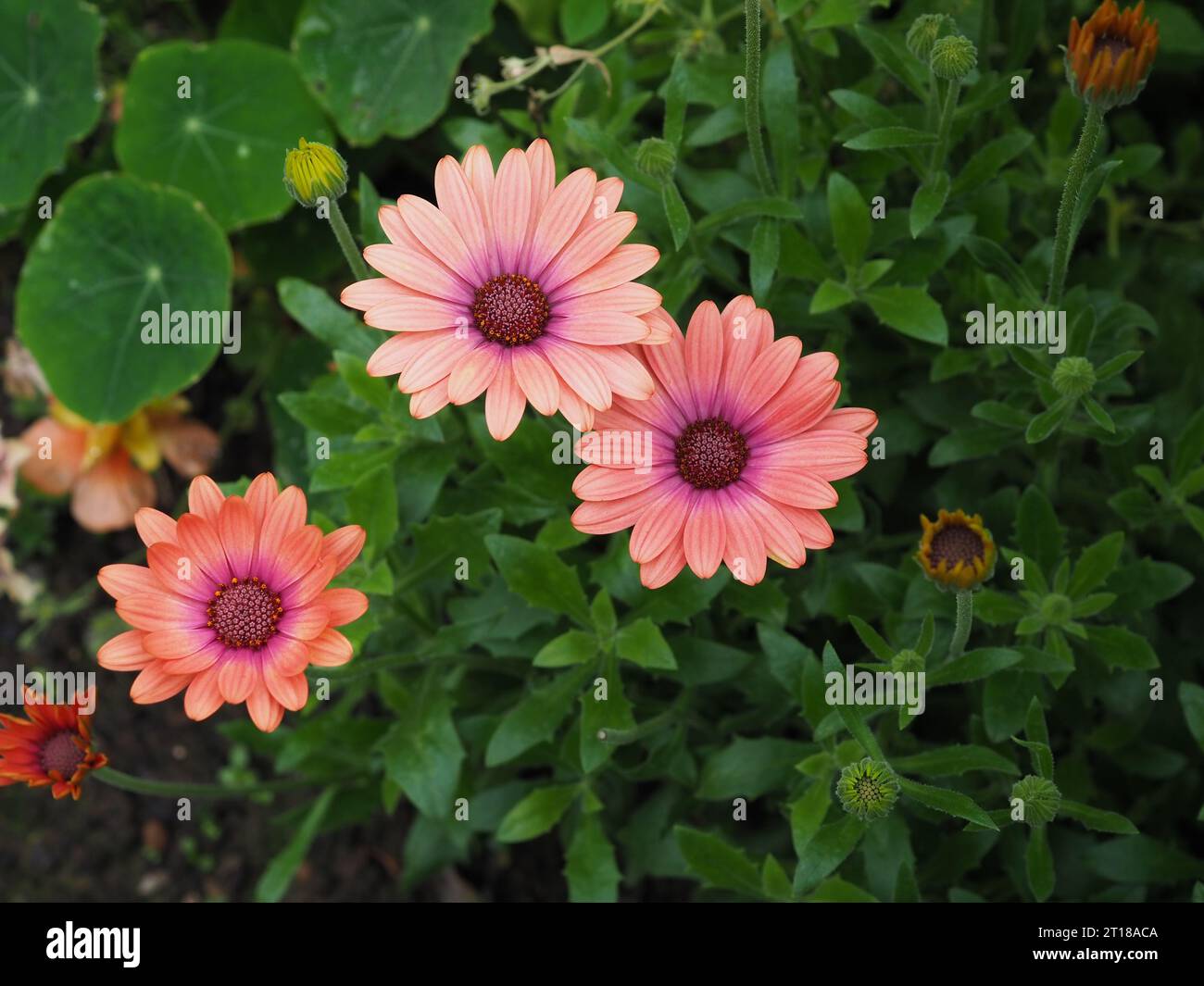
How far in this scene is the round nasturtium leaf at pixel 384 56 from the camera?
2.98m

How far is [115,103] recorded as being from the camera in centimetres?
349

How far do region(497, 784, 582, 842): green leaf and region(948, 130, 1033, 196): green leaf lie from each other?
4.55 feet

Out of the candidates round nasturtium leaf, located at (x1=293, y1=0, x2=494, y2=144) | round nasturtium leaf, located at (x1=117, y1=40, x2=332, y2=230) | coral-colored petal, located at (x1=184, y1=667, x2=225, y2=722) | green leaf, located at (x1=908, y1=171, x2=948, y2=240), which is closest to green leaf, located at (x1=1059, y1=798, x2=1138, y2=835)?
green leaf, located at (x1=908, y1=171, x2=948, y2=240)

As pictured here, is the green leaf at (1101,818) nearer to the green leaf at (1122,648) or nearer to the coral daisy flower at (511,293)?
the green leaf at (1122,648)

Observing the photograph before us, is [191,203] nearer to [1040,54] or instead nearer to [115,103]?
[115,103]

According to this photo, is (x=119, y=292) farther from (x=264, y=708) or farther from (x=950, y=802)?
(x=950, y=802)

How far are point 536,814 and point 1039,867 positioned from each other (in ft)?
3.09

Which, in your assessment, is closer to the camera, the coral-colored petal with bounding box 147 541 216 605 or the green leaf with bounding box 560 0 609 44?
the coral-colored petal with bounding box 147 541 216 605

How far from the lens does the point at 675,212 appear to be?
6.29 feet

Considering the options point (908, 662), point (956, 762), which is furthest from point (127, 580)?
point (956, 762)

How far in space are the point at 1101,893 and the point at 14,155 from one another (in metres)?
3.15

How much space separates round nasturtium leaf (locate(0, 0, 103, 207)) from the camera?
10.2 feet

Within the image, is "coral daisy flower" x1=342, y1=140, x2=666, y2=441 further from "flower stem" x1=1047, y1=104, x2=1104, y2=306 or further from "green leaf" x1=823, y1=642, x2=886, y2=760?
"flower stem" x1=1047, y1=104, x2=1104, y2=306

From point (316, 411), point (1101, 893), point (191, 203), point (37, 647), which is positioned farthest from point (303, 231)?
point (1101, 893)
